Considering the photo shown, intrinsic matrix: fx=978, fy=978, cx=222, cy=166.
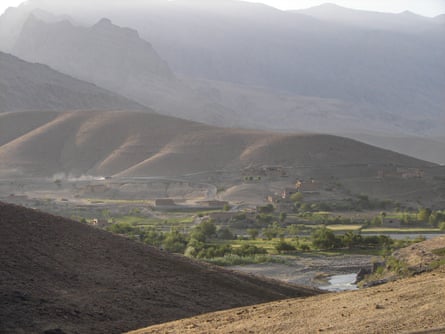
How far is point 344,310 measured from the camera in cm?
1772

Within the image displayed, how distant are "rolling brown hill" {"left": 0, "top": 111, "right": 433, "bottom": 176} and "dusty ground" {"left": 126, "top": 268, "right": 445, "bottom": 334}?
280ft

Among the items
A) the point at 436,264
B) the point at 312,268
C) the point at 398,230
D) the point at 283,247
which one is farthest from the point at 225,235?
the point at 436,264

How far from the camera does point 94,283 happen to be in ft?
71.2

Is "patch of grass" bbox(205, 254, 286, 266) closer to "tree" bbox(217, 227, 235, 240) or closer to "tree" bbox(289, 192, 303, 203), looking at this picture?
"tree" bbox(217, 227, 235, 240)

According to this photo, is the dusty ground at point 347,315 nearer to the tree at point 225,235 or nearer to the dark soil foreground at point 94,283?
the dark soil foreground at point 94,283

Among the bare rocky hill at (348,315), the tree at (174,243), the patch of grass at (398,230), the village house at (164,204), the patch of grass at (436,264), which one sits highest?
the bare rocky hill at (348,315)

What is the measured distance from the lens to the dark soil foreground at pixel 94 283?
759 inches

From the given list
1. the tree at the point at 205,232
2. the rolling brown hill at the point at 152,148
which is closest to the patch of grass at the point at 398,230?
the tree at the point at 205,232

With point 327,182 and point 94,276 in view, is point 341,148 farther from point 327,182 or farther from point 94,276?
point 94,276

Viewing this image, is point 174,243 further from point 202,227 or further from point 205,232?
point 202,227

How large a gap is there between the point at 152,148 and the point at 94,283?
102 m

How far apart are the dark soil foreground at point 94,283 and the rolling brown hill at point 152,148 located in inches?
3172

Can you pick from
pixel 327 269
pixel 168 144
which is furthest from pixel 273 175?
pixel 327 269

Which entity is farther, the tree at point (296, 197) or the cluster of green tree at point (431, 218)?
the tree at point (296, 197)
